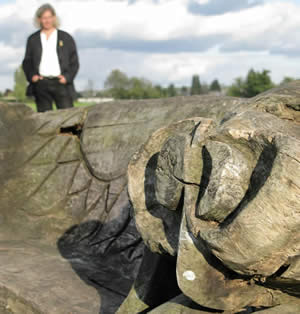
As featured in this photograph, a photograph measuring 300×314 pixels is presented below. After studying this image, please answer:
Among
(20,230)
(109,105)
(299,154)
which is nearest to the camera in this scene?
(299,154)

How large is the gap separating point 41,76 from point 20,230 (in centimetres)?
156

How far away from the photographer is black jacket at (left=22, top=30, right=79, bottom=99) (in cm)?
441

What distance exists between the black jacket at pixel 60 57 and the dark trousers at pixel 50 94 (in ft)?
0.21

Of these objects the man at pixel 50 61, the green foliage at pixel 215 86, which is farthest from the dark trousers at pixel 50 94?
the green foliage at pixel 215 86

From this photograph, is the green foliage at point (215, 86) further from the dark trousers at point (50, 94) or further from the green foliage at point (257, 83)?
the dark trousers at point (50, 94)

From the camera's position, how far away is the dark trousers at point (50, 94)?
443cm

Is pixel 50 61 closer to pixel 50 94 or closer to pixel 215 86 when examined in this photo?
pixel 50 94

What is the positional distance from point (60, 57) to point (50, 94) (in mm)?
348

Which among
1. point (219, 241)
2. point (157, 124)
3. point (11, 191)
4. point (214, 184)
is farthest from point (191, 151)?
point (11, 191)

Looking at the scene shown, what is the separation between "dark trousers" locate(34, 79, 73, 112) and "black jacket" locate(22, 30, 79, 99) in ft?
0.21

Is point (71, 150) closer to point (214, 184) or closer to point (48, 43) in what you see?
point (48, 43)

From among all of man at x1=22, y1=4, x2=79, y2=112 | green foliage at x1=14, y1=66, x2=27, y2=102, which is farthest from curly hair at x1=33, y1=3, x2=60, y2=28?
green foliage at x1=14, y1=66, x2=27, y2=102

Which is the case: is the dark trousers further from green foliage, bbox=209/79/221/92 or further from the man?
green foliage, bbox=209/79/221/92

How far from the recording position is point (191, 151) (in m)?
1.52
